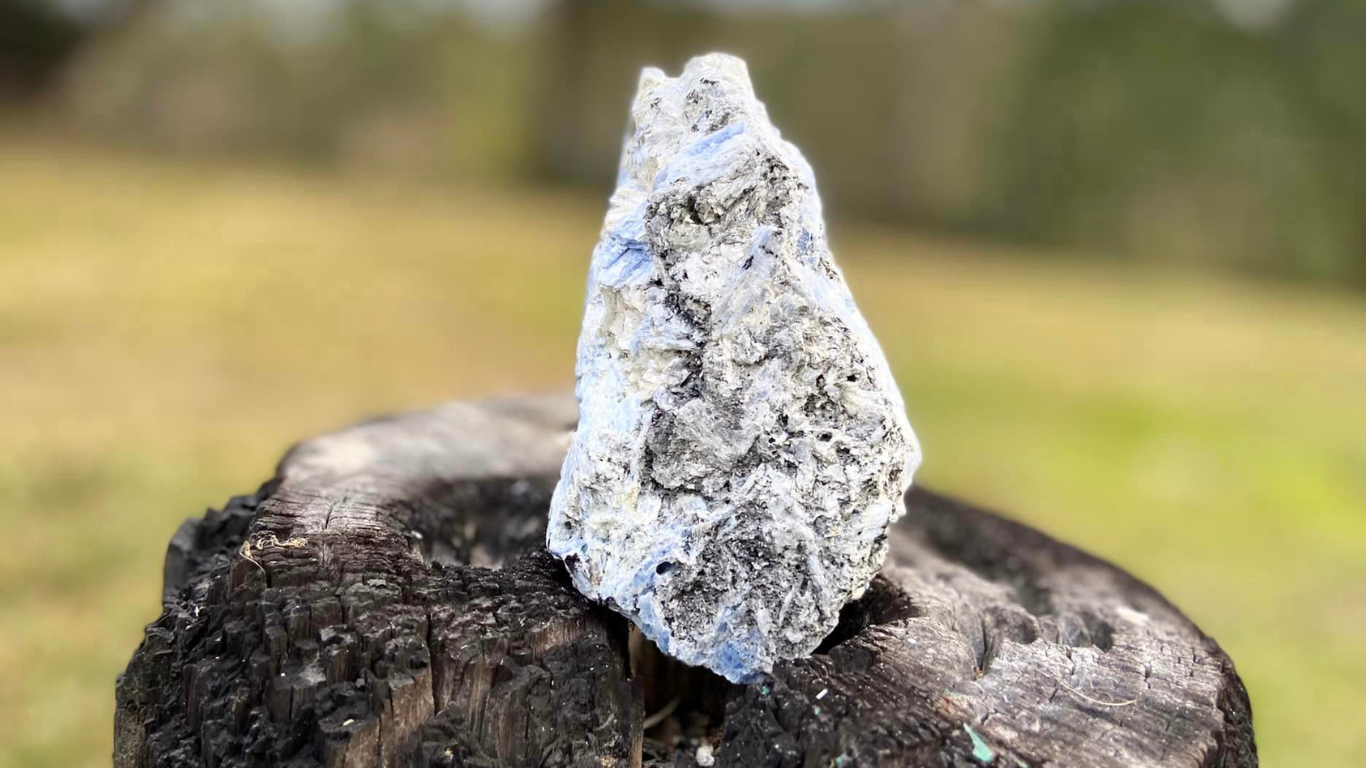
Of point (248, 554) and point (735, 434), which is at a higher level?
point (735, 434)

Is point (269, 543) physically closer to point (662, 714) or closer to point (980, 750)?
point (662, 714)

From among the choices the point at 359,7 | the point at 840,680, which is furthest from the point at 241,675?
the point at 359,7

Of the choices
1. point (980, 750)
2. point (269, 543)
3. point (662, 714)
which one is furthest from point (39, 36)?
point (980, 750)

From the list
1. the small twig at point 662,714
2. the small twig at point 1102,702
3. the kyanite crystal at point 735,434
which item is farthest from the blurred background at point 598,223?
the small twig at point 1102,702

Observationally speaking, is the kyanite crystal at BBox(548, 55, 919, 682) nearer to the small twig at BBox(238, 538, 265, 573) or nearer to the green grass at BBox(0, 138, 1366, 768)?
the small twig at BBox(238, 538, 265, 573)

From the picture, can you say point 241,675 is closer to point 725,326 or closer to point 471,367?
point 725,326

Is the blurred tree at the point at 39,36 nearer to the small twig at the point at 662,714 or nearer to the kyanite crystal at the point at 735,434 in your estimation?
the small twig at the point at 662,714
